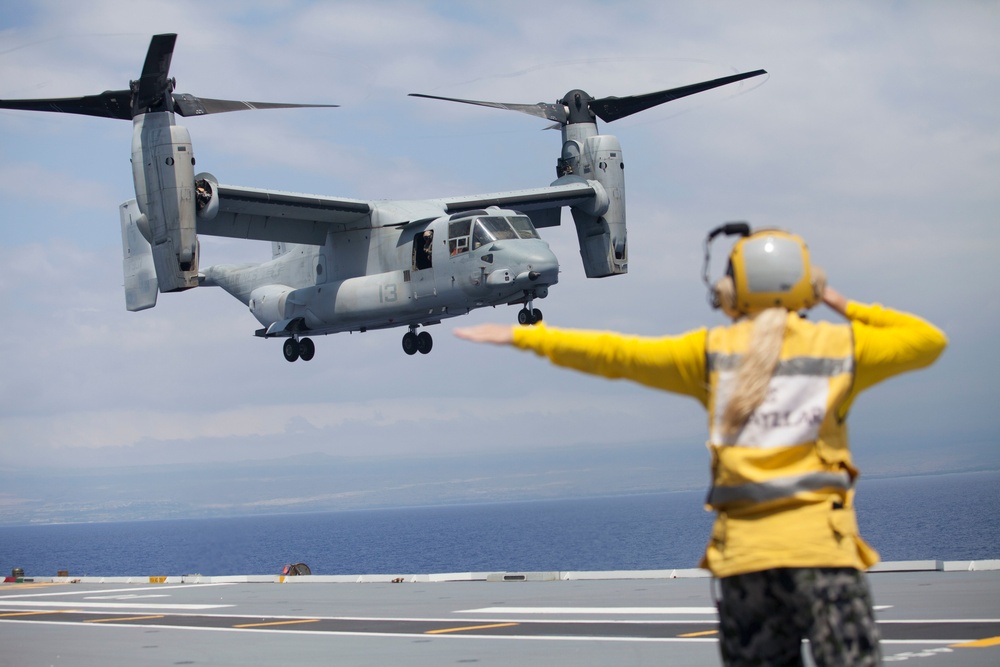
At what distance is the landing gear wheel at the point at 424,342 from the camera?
29.9 meters

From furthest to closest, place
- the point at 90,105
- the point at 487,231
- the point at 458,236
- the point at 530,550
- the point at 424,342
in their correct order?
the point at 530,550
the point at 424,342
the point at 90,105
the point at 458,236
the point at 487,231

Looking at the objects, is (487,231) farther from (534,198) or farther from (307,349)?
(307,349)

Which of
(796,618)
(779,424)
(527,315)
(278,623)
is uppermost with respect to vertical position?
(527,315)

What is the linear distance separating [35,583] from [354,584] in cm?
934

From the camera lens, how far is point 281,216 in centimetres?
3064

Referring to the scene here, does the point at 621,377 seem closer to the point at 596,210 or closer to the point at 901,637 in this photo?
the point at 901,637

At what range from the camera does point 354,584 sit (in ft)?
66.1

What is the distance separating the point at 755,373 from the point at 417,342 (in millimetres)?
26643

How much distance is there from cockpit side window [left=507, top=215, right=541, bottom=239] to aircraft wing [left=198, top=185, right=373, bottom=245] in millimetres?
5459

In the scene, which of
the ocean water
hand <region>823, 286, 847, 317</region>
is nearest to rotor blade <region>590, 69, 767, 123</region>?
hand <region>823, 286, 847, 317</region>

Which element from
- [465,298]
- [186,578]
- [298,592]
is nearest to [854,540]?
[298,592]

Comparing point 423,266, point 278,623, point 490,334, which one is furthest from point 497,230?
point 490,334

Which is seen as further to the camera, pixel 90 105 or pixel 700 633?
pixel 90 105

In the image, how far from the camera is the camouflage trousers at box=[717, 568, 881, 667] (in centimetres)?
334
